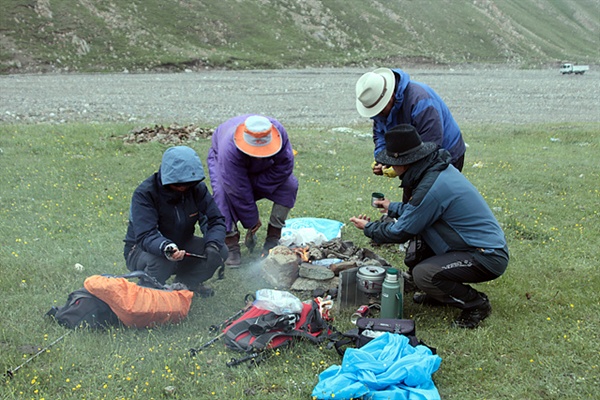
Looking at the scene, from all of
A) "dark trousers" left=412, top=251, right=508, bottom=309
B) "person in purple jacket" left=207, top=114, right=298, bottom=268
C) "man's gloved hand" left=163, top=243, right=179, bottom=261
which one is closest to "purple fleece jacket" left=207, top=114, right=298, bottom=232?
"person in purple jacket" left=207, top=114, right=298, bottom=268

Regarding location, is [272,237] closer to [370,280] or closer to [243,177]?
[243,177]

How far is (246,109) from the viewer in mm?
19750

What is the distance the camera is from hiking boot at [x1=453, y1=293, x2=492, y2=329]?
16.6ft

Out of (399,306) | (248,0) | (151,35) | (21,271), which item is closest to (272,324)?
(399,306)

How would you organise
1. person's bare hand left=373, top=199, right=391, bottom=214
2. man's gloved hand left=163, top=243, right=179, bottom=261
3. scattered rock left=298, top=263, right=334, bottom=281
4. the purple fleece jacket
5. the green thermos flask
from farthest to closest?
the purple fleece jacket, scattered rock left=298, top=263, right=334, bottom=281, person's bare hand left=373, top=199, right=391, bottom=214, man's gloved hand left=163, top=243, right=179, bottom=261, the green thermos flask

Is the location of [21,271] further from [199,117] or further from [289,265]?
[199,117]

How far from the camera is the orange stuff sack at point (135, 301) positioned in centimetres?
472

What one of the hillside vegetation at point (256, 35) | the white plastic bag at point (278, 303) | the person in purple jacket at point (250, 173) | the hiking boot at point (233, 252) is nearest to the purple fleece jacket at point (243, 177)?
the person in purple jacket at point (250, 173)

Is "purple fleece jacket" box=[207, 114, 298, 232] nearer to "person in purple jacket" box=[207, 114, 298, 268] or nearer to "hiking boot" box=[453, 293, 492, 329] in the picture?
"person in purple jacket" box=[207, 114, 298, 268]

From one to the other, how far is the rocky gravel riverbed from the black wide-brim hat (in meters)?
11.3

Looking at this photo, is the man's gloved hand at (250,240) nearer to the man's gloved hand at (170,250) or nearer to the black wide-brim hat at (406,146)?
the man's gloved hand at (170,250)

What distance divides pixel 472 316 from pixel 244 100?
1849cm

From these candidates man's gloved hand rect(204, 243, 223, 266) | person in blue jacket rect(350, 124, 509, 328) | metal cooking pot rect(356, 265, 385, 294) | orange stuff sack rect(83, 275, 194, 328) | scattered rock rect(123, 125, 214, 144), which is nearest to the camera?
orange stuff sack rect(83, 275, 194, 328)

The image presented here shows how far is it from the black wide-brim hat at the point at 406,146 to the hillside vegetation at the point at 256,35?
121ft
